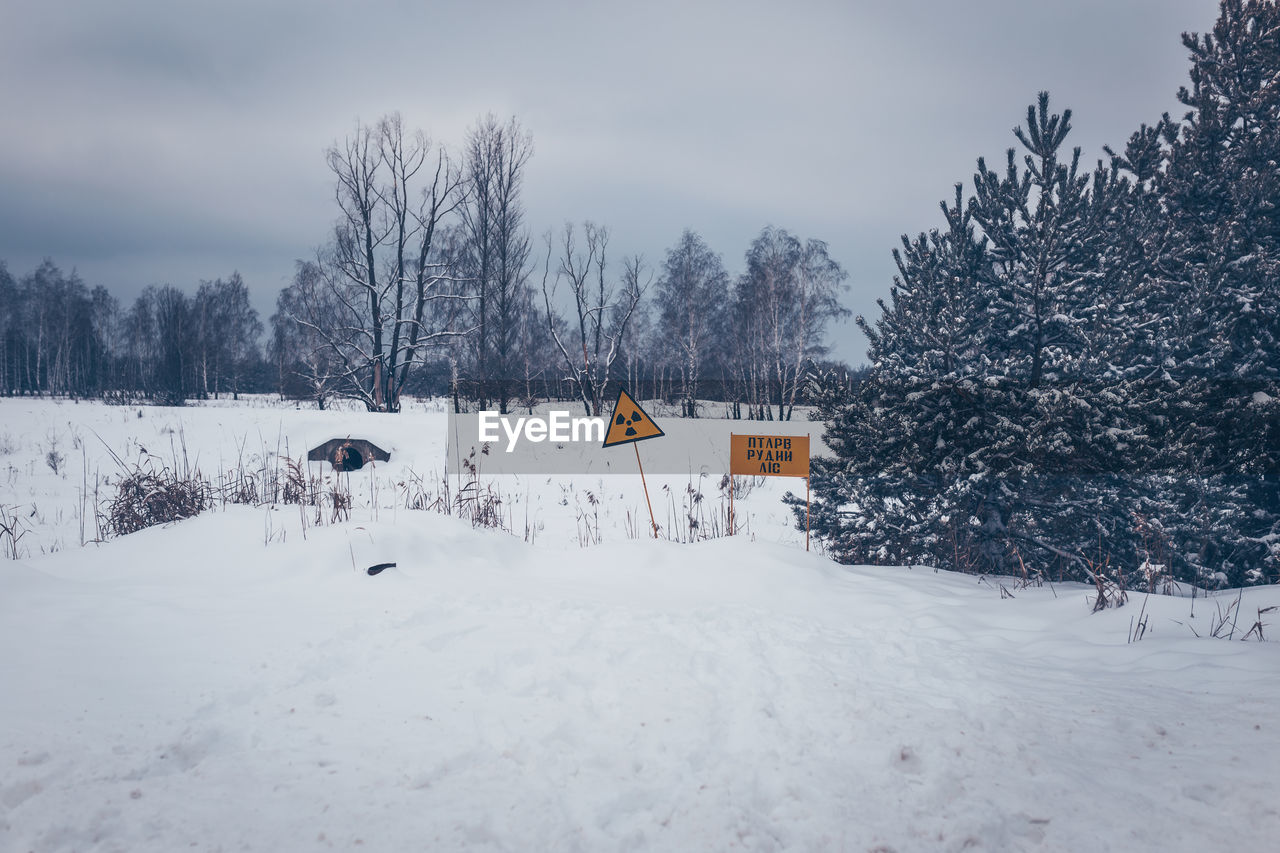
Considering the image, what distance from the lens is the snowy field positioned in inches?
88.4

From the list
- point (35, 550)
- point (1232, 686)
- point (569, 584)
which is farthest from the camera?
A: point (35, 550)

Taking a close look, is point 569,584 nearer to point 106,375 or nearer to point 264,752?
point 264,752

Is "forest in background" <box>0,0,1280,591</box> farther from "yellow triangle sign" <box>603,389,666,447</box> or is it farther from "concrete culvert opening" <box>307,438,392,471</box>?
"concrete culvert opening" <box>307,438,392,471</box>

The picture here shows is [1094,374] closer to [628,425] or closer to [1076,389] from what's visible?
[1076,389]

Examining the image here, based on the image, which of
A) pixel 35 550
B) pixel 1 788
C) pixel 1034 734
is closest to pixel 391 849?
pixel 1 788

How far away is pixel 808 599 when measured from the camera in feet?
17.4

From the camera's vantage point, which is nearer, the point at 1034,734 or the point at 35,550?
the point at 1034,734

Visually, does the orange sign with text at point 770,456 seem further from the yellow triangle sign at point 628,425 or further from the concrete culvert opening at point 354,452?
the concrete culvert opening at point 354,452

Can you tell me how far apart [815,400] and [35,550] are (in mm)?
10093

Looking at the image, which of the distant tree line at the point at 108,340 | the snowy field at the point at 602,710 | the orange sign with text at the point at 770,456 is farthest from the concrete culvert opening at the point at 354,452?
the distant tree line at the point at 108,340

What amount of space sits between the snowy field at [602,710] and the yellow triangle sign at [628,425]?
6.92 feet

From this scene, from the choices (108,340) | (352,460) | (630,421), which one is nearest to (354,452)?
(352,460)

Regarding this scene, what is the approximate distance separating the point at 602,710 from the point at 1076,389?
6950mm

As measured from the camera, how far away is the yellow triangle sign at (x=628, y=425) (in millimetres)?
7621
